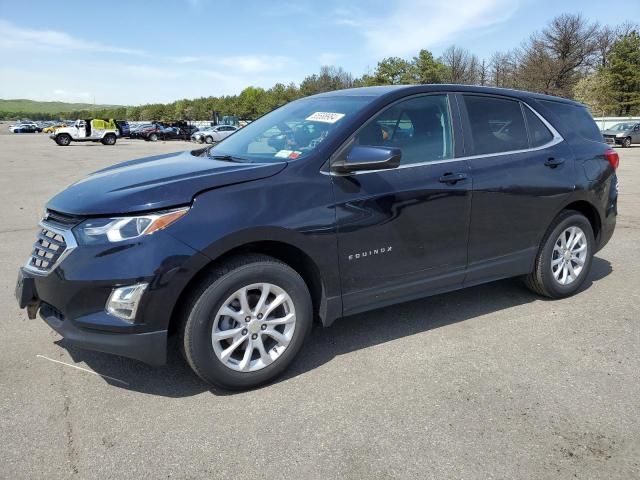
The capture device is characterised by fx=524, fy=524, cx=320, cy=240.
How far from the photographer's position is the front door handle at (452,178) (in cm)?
368

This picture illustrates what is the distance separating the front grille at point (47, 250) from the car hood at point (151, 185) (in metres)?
0.15

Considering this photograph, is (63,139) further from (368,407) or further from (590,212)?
(368,407)

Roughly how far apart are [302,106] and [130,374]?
7.72 feet

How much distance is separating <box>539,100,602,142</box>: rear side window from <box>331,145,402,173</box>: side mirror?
84.6 inches

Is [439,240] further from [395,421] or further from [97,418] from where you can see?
[97,418]

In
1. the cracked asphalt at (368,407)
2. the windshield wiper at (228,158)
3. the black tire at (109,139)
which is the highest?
the windshield wiper at (228,158)

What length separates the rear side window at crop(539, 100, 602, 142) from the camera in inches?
182

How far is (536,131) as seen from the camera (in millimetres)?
4383

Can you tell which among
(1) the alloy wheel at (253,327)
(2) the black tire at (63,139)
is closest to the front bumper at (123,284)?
(1) the alloy wheel at (253,327)

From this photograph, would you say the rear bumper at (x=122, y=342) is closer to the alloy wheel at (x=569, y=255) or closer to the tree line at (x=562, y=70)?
the alloy wheel at (x=569, y=255)

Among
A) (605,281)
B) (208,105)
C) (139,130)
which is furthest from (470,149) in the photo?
(208,105)

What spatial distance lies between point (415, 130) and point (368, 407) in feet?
6.34

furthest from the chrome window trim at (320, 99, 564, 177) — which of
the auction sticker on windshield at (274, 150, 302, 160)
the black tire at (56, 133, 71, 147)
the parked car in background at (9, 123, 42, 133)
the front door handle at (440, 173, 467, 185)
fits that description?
→ the parked car in background at (9, 123, 42, 133)

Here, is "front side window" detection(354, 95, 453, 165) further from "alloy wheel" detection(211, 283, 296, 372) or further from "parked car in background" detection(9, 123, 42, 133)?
"parked car in background" detection(9, 123, 42, 133)
